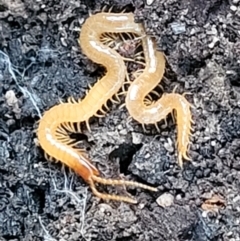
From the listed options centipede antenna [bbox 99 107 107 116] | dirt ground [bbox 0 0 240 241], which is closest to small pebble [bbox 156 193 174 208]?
dirt ground [bbox 0 0 240 241]

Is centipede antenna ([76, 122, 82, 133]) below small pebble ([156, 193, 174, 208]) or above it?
above

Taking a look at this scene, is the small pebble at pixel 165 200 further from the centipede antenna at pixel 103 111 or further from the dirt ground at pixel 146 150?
the centipede antenna at pixel 103 111

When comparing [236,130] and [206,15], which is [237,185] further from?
[206,15]

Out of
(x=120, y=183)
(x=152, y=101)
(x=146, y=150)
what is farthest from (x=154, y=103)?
(x=120, y=183)

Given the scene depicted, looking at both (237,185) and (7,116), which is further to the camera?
(7,116)

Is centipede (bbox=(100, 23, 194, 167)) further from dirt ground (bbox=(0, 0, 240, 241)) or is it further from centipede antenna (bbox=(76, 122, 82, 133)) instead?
centipede antenna (bbox=(76, 122, 82, 133))

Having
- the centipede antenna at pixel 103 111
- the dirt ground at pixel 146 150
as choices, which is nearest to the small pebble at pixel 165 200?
the dirt ground at pixel 146 150

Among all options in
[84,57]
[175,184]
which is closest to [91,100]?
[84,57]

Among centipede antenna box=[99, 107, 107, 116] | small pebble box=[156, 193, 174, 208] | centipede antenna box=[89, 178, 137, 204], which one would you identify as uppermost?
centipede antenna box=[99, 107, 107, 116]
